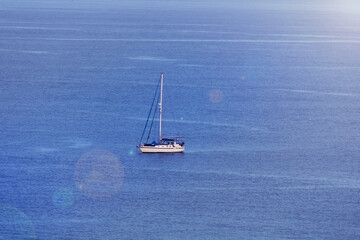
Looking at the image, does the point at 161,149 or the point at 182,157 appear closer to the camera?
the point at 182,157

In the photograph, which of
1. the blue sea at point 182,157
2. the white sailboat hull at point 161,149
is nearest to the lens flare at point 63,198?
the blue sea at point 182,157

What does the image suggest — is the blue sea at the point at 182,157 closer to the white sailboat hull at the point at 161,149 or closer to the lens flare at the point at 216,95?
the lens flare at the point at 216,95

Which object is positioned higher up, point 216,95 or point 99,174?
point 216,95

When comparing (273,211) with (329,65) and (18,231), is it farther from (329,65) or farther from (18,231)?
(329,65)

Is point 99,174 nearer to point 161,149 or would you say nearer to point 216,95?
point 161,149

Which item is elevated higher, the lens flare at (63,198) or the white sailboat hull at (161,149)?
the white sailboat hull at (161,149)

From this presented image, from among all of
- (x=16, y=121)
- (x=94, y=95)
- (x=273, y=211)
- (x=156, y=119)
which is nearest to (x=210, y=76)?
(x=94, y=95)

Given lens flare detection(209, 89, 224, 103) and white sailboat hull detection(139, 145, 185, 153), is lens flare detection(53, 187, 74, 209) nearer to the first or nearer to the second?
white sailboat hull detection(139, 145, 185, 153)

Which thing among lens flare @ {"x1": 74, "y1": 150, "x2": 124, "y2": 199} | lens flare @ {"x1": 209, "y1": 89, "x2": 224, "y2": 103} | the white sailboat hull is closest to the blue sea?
lens flare @ {"x1": 74, "y1": 150, "x2": 124, "y2": 199}

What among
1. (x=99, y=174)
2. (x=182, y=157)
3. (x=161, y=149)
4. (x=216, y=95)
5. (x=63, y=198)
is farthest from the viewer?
(x=216, y=95)

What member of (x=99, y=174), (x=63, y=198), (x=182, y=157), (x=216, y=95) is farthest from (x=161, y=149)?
(x=216, y=95)

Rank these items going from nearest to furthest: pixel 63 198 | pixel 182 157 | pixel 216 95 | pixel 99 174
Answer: pixel 63 198
pixel 99 174
pixel 182 157
pixel 216 95
